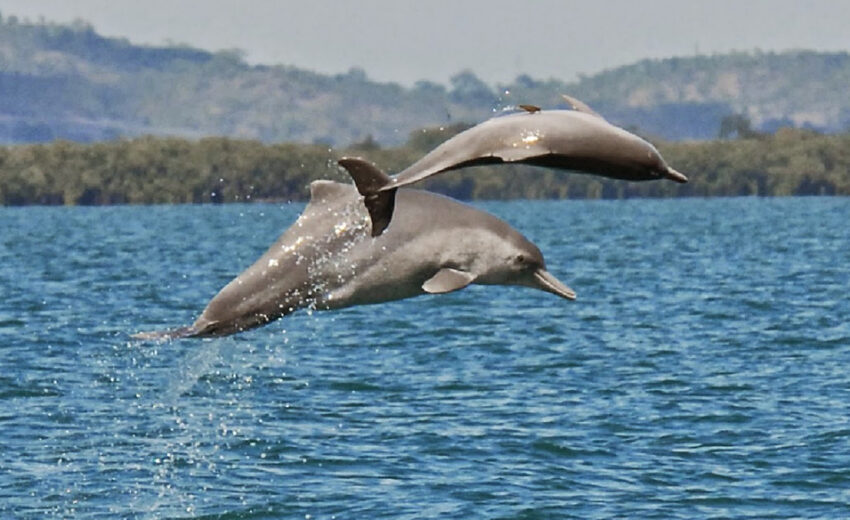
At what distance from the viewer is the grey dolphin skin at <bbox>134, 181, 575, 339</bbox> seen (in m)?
11.4

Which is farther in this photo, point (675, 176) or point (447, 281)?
point (447, 281)

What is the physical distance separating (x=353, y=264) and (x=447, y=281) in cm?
67

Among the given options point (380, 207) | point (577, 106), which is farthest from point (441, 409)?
point (380, 207)

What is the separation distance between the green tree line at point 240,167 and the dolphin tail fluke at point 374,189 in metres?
137

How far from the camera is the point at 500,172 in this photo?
7756 inches

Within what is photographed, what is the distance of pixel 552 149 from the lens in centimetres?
994

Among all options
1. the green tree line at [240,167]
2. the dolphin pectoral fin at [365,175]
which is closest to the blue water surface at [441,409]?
the dolphin pectoral fin at [365,175]

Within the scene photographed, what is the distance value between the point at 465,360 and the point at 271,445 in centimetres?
1222

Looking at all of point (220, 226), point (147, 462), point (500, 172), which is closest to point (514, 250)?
point (147, 462)

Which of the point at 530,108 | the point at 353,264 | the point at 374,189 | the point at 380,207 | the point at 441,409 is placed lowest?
the point at 441,409

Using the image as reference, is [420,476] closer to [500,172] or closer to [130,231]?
[130,231]

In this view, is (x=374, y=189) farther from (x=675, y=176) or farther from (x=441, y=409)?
(x=441, y=409)

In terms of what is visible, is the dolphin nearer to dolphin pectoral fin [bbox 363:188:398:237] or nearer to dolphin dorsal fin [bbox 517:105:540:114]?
dolphin dorsal fin [bbox 517:105:540:114]

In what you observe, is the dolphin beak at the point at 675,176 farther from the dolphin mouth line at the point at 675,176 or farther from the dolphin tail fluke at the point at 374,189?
the dolphin tail fluke at the point at 374,189
